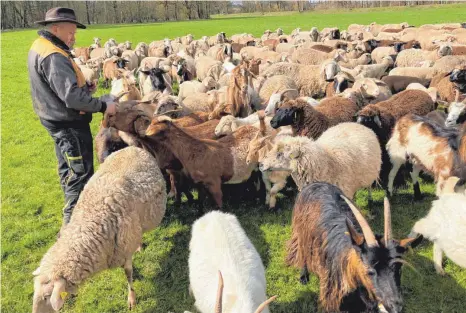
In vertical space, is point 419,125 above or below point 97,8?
below

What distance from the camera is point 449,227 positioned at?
3.89m

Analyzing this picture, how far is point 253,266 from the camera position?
3586 millimetres

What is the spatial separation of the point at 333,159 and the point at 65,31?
3713 mm

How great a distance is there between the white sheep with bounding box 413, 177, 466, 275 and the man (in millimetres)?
3949

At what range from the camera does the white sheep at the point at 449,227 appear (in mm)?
3785

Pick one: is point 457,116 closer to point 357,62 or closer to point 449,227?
point 449,227

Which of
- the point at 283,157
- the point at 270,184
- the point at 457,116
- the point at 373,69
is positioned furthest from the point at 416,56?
the point at 283,157

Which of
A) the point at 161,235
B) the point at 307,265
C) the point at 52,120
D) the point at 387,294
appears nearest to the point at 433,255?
the point at 307,265

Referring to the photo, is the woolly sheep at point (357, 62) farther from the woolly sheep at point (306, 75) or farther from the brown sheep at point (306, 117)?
the brown sheep at point (306, 117)

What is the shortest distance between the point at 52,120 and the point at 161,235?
220 cm

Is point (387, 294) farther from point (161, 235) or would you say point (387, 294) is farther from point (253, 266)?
point (161, 235)

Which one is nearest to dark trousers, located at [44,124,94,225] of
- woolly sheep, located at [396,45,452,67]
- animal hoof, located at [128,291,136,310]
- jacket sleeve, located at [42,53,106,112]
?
jacket sleeve, located at [42,53,106,112]

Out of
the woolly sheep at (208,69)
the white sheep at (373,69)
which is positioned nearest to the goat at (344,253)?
the white sheep at (373,69)

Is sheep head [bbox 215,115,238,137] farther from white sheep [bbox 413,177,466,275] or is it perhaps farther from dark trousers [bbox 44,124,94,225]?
white sheep [bbox 413,177,466,275]
